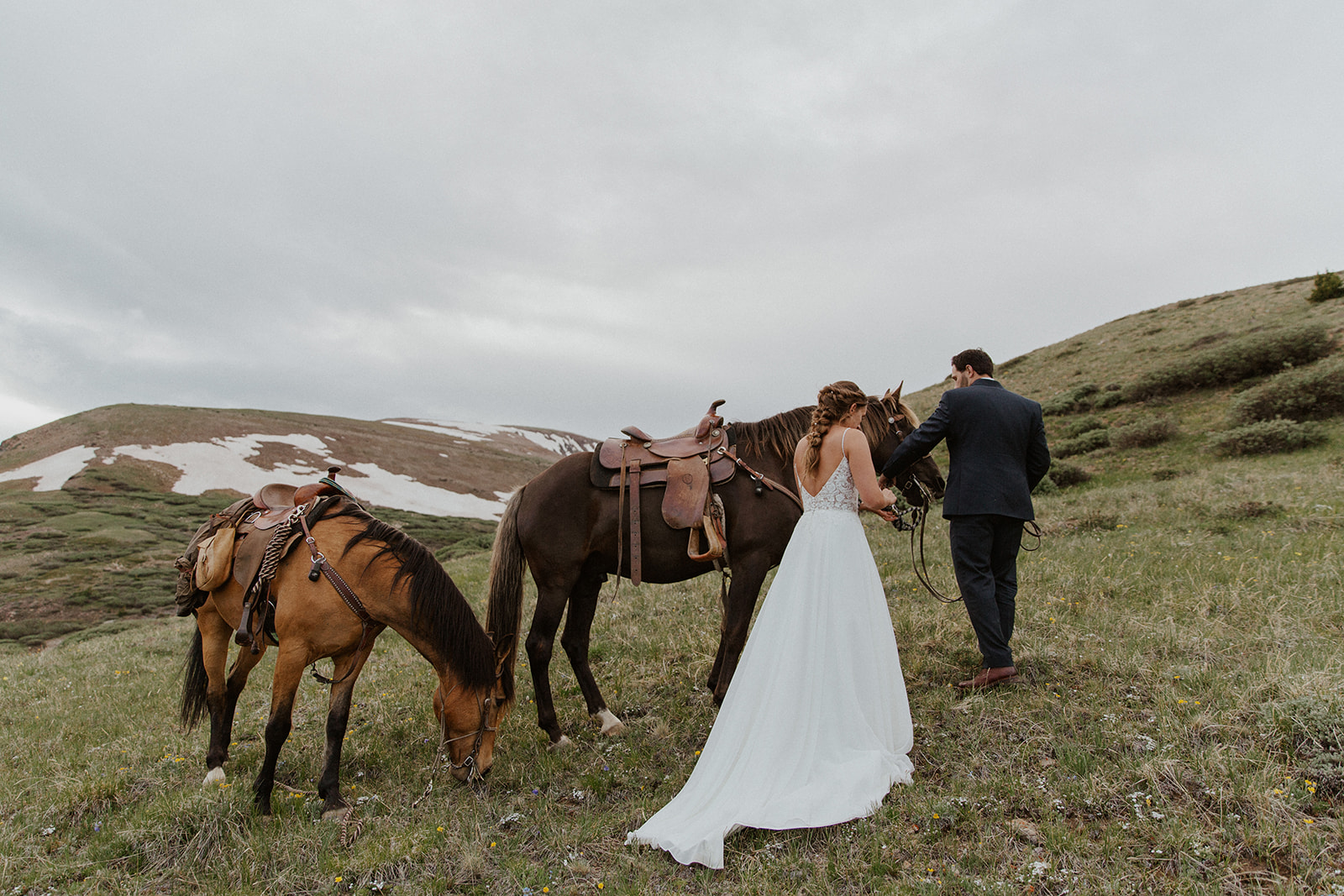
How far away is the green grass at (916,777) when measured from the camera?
3086 mm

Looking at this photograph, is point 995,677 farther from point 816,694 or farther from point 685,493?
point 685,493

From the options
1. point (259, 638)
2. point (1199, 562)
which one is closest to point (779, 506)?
point (259, 638)

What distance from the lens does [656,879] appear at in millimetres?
3293

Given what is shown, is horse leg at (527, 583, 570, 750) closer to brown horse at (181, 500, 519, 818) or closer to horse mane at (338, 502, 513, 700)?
brown horse at (181, 500, 519, 818)

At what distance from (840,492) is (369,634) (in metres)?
3.36

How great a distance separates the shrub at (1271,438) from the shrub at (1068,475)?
281 cm

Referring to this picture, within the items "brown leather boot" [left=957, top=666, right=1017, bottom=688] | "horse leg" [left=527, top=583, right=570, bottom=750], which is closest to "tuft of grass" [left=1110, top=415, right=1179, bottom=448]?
"brown leather boot" [left=957, top=666, right=1017, bottom=688]

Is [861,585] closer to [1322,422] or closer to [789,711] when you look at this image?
[789,711]

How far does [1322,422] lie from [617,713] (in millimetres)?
17610

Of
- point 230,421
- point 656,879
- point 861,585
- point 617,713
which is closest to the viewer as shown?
point 656,879

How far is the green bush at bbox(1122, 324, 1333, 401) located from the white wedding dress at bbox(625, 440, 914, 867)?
2024 centimetres

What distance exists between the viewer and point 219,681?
4988mm

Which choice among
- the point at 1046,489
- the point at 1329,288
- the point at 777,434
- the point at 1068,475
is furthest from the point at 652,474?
the point at 1329,288

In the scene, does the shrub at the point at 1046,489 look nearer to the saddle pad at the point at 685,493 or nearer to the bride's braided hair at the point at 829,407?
the saddle pad at the point at 685,493
